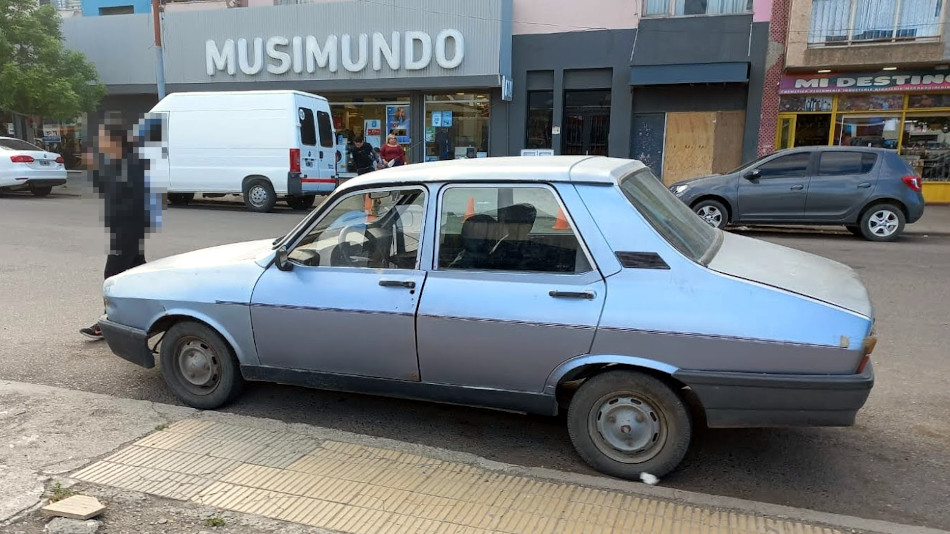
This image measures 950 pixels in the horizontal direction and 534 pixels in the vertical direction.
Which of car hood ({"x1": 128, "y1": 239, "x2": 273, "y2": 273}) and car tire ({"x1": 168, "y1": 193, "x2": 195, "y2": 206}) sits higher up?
car hood ({"x1": 128, "y1": 239, "x2": 273, "y2": 273})

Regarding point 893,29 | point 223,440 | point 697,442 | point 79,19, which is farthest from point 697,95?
point 79,19

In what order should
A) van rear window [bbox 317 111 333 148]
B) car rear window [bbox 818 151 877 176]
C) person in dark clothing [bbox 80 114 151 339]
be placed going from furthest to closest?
1. van rear window [bbox 317 111 333 148]
2. car rear window [bbox 818 151 877 176]
3. person in dark clothing [bbox 80 114 151 339]

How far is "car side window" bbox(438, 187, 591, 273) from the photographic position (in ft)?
11.2

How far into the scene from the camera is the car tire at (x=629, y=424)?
323cm

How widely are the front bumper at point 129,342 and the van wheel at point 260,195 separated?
419 inches

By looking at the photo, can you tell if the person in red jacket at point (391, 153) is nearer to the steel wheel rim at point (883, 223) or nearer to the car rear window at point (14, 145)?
the car rear window at point (14, 145)

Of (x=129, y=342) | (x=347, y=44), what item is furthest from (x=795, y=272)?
(x=347, y=44)

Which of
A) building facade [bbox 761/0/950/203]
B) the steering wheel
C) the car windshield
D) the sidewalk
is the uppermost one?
building facade [bbox 761/0/950/203]

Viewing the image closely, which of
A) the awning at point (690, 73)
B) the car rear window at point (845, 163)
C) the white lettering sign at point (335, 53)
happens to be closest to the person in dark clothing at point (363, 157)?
the white lettering sign at point (335, 53)

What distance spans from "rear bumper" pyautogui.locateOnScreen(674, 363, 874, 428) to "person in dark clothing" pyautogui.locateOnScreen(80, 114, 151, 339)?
4.23 meters

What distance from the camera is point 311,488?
10.4ft

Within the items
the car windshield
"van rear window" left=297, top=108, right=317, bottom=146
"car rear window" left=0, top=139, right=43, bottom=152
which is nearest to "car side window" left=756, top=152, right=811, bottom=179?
the car windshield

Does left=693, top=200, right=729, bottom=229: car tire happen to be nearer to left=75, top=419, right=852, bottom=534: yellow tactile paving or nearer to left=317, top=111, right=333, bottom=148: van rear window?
left=317, top=111, right=333, bottom=148: van rear window

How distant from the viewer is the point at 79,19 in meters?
21.8
